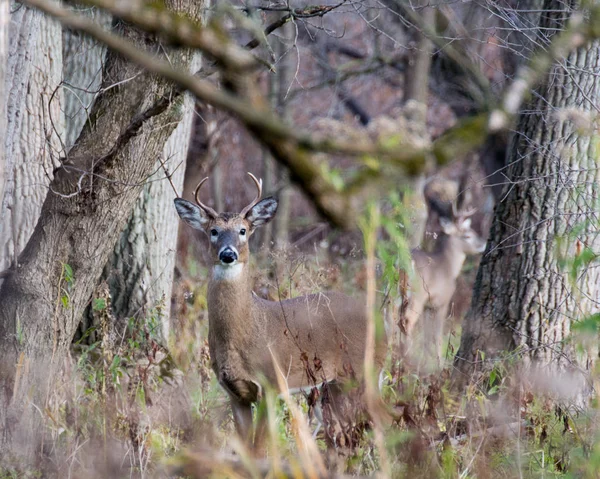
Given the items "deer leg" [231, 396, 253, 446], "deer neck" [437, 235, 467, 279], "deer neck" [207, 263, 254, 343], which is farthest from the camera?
"deer neck" [437, 235, 467, 279]

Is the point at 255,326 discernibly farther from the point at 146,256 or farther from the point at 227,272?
the point at 146,256

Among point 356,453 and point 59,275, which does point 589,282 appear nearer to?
point 356,453

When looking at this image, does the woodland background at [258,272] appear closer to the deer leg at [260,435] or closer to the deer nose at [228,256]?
the deer leg at [260,435]

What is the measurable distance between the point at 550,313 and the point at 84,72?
15.4ft

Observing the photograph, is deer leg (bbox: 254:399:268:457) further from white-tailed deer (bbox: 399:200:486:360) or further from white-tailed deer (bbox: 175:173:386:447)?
white-tailed deer (bbox: 399:200:486:360)

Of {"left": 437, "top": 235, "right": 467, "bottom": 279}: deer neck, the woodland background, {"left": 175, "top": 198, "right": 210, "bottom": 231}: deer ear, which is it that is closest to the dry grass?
the woodland background

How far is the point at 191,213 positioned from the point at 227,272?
65 cm

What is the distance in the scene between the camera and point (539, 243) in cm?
627

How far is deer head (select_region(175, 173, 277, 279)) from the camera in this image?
20.7 feet

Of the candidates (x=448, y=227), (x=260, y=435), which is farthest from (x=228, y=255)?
(x=448, y=227)

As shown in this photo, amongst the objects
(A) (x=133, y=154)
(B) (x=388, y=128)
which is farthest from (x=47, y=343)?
(B) (x=388, y=128)

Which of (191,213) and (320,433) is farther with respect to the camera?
(191,213)

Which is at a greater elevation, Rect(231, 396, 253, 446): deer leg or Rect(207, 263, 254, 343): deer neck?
Rect(207, 263, 254, 343): deer neck

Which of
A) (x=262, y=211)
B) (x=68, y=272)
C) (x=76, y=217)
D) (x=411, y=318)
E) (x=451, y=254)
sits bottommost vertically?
(x=411, y=318)
